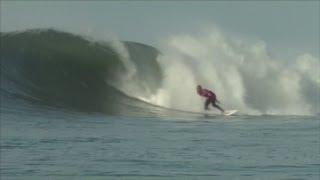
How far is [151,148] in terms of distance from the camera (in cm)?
1167

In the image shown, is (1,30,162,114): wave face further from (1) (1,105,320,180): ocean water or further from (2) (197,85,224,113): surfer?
(1) (1,105,320,180): ocean water

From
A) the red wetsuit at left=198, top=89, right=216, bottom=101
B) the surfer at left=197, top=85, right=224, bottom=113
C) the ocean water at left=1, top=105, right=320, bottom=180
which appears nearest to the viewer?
the ocean water at left=1, top=105, right=320, bottom=180

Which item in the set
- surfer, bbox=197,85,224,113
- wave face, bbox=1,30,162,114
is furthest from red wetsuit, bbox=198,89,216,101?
wave face, bbox=1,30,162,114

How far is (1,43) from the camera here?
23359mm

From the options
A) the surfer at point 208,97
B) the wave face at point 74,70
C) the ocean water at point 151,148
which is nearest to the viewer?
the ocean water at point 151,148

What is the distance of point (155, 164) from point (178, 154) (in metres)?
1.08

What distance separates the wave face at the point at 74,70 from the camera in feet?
64.8

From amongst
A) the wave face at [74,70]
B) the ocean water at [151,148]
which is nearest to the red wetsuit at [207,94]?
the wave face at [74,70]

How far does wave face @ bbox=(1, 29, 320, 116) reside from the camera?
2042cm

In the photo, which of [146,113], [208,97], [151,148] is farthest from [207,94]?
[151,148]

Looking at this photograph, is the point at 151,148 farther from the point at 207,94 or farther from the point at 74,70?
the point at 74,70

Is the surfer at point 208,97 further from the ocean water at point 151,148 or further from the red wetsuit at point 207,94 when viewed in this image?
the ocean water at point 151,148

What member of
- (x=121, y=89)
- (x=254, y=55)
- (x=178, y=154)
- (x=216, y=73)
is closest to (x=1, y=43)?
(x=121, y=89)

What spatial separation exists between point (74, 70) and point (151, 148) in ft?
37.3
